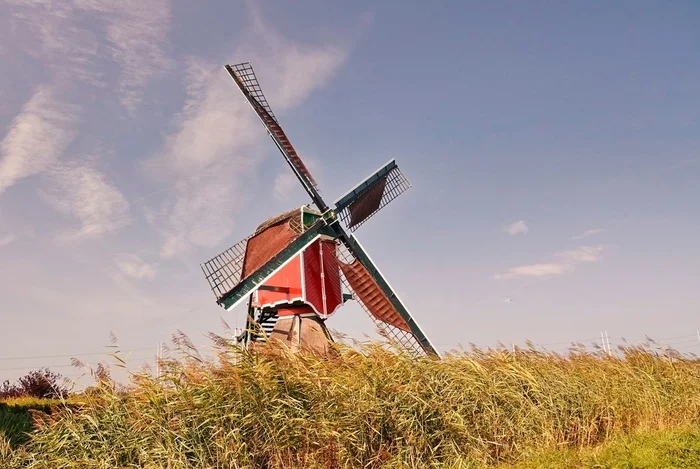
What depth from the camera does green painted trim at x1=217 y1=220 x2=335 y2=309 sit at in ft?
45.4

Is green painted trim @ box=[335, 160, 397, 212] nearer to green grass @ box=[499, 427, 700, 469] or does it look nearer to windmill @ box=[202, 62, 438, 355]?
windmill @ box=[202, 62, 438, 355]

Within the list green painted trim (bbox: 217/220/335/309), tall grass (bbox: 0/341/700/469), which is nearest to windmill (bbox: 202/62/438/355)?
green painted trim (bbox: 217/220/335/309)

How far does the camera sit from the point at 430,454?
6.28 meters

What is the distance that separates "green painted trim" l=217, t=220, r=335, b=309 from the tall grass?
681cm

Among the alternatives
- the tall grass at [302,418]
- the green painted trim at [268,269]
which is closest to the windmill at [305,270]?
the green painted trim at [268,269]

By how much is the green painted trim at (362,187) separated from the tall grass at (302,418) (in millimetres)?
10692

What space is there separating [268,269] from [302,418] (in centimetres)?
895

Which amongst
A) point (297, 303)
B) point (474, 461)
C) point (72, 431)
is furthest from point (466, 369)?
point (297, 303)

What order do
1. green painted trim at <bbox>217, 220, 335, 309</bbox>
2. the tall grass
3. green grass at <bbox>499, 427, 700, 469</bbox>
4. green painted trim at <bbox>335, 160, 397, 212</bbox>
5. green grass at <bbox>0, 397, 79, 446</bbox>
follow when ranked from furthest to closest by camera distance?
1. green painted trim at <bbox>335, 160, 397, 212</bbox>
2. green painted trim at <bbox>217, 220, 335, 309</bbox>
3. green grass at <bbox>0, 397, 79, 446</bbox>
4. green grass at <bbox>499, 427, 700, 469</bbox>
5. the tall grass

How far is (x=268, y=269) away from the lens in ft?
47.4

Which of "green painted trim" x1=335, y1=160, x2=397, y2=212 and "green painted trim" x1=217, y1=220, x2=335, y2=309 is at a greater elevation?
"green painted trim" x1=335, y1=160, x2=397, y2=212

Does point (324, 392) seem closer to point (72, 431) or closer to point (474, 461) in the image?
point (474, 461)

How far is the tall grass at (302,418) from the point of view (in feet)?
19.0

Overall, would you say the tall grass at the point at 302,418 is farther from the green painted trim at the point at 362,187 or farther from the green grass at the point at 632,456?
the green painted trim at the point at 362,187
